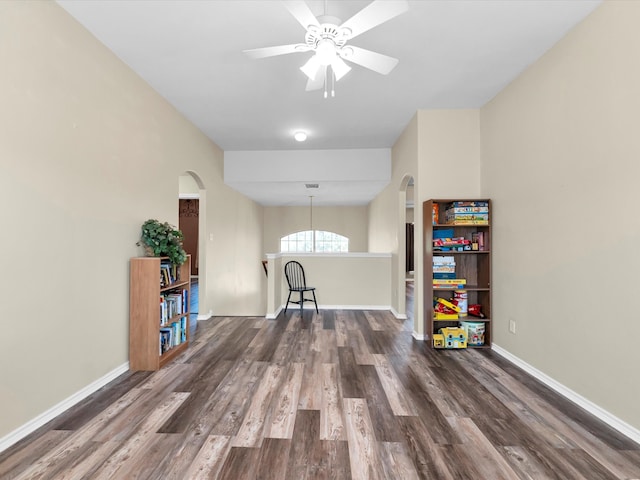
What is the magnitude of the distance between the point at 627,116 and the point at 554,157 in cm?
64

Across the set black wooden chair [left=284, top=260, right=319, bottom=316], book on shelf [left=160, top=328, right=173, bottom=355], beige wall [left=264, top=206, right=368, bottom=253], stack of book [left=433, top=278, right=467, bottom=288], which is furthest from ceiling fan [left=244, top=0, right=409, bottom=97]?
beige wall [left=264, top=206, right=368, bottom=253]

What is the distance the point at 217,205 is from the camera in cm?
547

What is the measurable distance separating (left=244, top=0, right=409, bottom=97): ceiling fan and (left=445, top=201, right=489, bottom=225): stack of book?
2014 mm

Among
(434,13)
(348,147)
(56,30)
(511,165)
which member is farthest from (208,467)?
(348,147)

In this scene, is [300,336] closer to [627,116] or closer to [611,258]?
[611,258]

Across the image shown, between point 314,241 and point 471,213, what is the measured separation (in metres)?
7.25

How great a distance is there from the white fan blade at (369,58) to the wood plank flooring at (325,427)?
239cm

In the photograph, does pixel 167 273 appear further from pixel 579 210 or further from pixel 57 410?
pixel 579 210

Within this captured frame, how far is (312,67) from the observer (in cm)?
216

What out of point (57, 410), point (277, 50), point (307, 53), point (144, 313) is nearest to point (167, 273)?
point (144, 313)

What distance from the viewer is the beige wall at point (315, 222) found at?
10445mm

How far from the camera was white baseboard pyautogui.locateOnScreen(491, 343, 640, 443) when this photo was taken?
200 centimetres

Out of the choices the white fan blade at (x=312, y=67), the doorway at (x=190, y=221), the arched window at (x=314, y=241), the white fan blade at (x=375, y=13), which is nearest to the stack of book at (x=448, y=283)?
the white fan blade at (x=312, y=67)

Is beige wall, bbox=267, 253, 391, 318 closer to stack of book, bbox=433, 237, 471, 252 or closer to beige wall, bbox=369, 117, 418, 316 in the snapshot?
beige wall, bbox=369, 117, 418, 316
